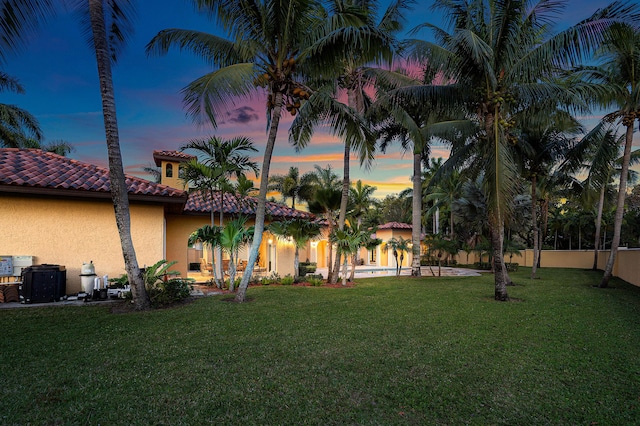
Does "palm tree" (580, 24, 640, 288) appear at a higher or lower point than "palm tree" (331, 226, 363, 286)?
higher

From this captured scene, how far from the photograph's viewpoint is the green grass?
3.38m

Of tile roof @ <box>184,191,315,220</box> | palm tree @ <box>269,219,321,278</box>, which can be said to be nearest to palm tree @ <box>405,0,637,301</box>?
palm tree @ <box>269,219,321,278</box>

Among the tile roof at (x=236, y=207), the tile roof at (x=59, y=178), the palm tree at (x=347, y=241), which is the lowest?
the palm tree at (x=347, y=241)

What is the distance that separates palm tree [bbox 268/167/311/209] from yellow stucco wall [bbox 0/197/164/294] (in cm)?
2660

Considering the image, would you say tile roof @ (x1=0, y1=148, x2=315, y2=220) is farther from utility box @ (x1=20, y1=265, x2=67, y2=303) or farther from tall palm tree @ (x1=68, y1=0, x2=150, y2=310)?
tall palm tree @ (x1=68, y1=0, x2=150, y2=310)

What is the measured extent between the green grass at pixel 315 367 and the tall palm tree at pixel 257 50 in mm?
3687

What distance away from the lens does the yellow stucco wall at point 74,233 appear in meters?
9.48

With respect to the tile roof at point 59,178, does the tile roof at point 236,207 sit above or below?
below

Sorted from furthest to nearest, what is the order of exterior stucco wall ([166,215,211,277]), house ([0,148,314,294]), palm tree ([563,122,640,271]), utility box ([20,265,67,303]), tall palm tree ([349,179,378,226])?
tall palm tree ([349,179,378,226])
exterior stucco wall ([166,215,211,277])
palm tree ([563,122,640,271])
house ([0,148,314,294])
utility box ([20,265,67,303])

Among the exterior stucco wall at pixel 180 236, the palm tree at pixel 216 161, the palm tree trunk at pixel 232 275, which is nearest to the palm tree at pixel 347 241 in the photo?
the palm tree trunk at pixel 232 275

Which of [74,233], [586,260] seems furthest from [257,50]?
[586,260]

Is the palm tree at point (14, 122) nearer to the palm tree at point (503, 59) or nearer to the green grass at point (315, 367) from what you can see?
the green grass at point (315, 367)

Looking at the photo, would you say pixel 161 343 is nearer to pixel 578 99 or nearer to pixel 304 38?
pixel 304 38

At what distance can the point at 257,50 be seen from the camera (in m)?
9.05
